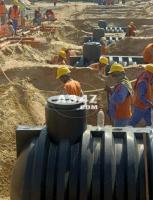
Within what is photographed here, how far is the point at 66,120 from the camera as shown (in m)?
3.98

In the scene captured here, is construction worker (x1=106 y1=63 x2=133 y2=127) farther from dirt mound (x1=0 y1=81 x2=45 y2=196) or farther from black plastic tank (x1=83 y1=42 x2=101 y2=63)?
black plastic tank (x1=83 y1=42 x2=101 y2=63)

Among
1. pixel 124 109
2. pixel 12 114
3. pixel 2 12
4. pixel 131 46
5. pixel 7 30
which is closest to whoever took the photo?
pixel 124 109

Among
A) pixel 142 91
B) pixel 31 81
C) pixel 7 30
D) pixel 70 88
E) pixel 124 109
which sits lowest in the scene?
pixel 31 81

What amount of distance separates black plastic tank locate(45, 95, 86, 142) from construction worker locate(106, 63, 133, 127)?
117 inches

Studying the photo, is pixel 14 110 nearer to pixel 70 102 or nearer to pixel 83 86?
pixel 83 86

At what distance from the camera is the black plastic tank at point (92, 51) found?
13.4 m

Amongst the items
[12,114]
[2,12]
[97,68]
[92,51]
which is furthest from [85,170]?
[2,12]

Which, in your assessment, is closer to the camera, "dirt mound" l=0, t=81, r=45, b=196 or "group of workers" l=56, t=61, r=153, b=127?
"group of workers" l=56, t=61, r=153, b=127

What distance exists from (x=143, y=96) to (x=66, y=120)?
12.1ft

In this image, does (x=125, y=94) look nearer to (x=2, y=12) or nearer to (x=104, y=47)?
(x=104, y=47)

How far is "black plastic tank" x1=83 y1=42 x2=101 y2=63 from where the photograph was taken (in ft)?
43.9

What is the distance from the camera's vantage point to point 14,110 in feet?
33.1

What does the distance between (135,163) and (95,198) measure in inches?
18.5

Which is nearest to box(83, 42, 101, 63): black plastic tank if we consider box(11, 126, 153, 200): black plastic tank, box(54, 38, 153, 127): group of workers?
box(54, 38, 153, 127): group of workers
